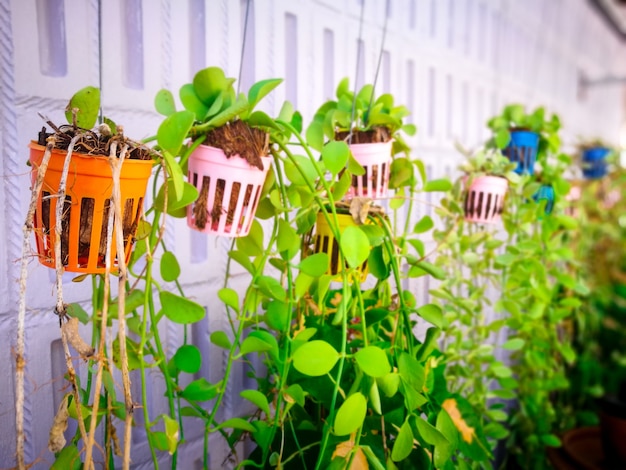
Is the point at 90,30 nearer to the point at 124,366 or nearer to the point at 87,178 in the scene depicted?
the point at 87,178

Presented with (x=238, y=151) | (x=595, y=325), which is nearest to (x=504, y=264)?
(x=238, y=151)

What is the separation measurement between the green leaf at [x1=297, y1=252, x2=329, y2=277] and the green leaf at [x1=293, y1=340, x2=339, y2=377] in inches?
3.3

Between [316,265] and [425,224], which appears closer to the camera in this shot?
[316,265]

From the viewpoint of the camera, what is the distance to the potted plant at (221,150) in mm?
561

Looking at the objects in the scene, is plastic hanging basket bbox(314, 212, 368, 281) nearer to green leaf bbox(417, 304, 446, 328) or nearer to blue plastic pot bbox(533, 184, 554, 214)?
green leaf bbox(417, 304, 446, 328)

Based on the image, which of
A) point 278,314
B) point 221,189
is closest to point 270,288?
point 278,314

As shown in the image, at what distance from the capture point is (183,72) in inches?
33.2

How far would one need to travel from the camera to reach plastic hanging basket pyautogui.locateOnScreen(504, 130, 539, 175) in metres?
1.20

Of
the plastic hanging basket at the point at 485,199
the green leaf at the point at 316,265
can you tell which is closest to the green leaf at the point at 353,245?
the green leaf at the point at 316,265

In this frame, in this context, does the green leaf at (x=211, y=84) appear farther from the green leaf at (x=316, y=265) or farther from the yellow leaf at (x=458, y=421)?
the yellow leaf at (x=458, y=421)

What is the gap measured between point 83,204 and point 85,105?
0.10 meters

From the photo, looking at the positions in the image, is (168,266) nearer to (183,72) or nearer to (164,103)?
(164,103)

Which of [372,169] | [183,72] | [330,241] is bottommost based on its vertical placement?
[330,241]

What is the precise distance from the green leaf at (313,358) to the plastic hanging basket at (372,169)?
0.95ft
